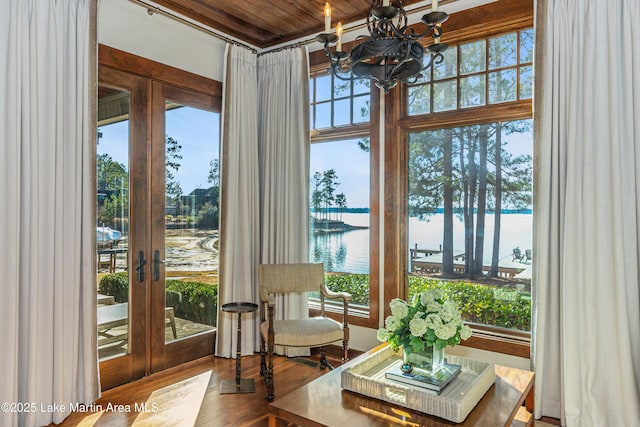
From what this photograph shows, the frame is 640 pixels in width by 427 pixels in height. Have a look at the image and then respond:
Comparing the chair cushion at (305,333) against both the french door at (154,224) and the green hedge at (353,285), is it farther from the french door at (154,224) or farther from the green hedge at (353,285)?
the french door at (154,224)

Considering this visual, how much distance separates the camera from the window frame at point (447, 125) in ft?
9.92

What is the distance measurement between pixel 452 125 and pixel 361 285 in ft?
5.27

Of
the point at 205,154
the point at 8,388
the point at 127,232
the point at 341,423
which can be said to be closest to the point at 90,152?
the point at 127,232

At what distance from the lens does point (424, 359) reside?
2.13 metres

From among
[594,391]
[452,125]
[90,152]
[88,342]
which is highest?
[452,125]

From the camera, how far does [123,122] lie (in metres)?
3.25

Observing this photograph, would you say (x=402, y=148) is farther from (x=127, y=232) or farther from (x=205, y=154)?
(x=127, y=232)

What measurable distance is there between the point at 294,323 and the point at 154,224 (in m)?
1.39

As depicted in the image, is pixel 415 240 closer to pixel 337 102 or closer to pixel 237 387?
pixel 337 102

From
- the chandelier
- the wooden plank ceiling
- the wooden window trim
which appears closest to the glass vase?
the chandelier

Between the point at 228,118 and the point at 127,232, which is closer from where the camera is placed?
the point at 127,232

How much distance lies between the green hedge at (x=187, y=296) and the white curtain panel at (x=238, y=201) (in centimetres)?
12

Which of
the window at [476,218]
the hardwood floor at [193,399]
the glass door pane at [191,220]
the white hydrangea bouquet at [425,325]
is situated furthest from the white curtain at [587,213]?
the glass door pane at [191,220]

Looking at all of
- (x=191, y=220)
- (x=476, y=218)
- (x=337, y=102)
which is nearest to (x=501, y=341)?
(x=476, y=218)
